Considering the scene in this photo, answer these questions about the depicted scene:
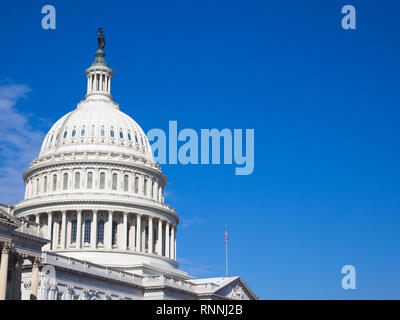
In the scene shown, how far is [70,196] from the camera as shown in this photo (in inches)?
4656

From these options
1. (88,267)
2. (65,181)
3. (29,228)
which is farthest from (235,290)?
(29,228)

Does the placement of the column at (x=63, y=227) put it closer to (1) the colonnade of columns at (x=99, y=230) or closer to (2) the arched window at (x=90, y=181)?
(1) the colonnade of columns at (x=99, y=230)

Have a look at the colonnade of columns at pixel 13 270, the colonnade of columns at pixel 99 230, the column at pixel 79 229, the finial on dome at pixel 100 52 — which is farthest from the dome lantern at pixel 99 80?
the colonnade of columns at pixel 13 270

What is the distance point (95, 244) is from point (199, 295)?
19.4m

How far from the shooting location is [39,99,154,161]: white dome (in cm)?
12556

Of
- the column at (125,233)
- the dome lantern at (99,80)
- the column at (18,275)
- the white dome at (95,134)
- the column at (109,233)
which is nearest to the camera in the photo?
the column at (18,275)

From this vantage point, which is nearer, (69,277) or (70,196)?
(69,277)

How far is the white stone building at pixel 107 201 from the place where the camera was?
370ft

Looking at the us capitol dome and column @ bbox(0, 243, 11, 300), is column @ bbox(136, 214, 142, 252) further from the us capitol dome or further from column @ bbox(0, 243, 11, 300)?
column @ bbox(0, 243, 11, 300)

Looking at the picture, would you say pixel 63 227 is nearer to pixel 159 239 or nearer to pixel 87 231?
pixel 87 231

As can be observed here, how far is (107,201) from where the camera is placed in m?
118
